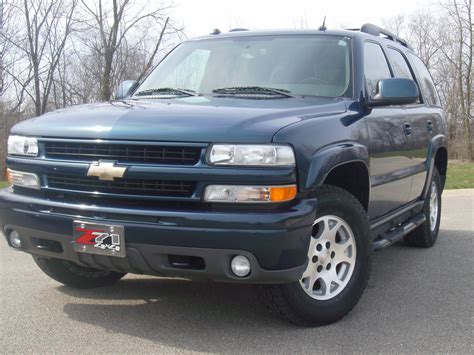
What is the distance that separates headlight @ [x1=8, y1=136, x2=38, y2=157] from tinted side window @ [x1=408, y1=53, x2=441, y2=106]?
13.1ft

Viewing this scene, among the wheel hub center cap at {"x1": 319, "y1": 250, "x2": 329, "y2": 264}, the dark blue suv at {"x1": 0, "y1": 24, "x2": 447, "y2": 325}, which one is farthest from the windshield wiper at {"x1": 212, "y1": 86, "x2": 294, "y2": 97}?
the wheel hub center cap at {"x1": 319, "y1": 250, "x2": 329, "y2": 264}

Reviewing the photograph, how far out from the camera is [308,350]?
10.3 feet

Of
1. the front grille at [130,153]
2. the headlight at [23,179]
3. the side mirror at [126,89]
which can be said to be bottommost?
the headlight at [23,179]

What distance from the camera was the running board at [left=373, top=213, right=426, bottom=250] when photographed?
423 centimetres

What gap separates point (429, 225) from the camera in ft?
19.5

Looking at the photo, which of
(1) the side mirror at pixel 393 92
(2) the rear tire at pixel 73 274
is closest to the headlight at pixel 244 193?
(1) the side mirror at pixel 393 92

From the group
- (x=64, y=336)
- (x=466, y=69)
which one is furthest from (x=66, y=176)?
(x=466, y=69)

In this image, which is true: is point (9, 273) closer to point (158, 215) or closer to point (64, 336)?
point (64, 336)

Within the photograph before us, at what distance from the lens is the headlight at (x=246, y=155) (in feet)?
9.73

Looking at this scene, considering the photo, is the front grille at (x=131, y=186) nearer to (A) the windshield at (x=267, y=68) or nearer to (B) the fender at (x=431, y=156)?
(A) the windshield at (x=267, y=68)

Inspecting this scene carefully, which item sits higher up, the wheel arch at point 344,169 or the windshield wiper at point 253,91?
the windshield wiper at point 253,91

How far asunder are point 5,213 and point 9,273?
1.51 meters

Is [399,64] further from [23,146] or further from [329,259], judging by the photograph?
[23,146]

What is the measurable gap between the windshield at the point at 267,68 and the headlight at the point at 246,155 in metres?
1.16
